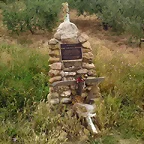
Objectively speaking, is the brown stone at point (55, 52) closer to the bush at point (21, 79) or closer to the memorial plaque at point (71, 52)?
the memorial plaque at point (71, 52)

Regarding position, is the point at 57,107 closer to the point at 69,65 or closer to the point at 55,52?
the point at 69,65

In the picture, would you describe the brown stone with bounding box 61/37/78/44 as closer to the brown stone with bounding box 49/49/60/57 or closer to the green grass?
the brown stone with bounding box 49/49/60/57

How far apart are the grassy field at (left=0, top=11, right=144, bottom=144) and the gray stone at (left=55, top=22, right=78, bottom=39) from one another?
131 centimetres

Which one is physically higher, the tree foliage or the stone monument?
the tree foliage

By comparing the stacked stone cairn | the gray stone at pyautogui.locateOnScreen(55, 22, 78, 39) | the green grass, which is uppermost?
the gray stone at pyautogui.locateOnScreen(55, 22, 78, 39)

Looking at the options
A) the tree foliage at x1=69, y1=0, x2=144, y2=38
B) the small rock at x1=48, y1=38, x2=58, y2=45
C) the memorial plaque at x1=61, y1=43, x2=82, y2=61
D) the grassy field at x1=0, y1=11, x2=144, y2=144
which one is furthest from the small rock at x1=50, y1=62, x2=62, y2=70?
the tree foliage at x1=69, y1=0, x2=144, y2=38

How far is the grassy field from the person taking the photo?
506cm

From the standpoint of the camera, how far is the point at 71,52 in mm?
5570

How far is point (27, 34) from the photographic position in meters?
15.5

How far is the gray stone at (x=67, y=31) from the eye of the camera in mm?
5492

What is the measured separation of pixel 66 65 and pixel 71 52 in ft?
0.94

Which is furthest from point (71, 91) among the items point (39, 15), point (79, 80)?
point (39, 15)

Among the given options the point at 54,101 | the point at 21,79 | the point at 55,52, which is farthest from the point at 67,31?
the point at 21,79

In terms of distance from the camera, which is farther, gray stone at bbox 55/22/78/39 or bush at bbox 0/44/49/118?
bush at bbox 0/44/49/118
